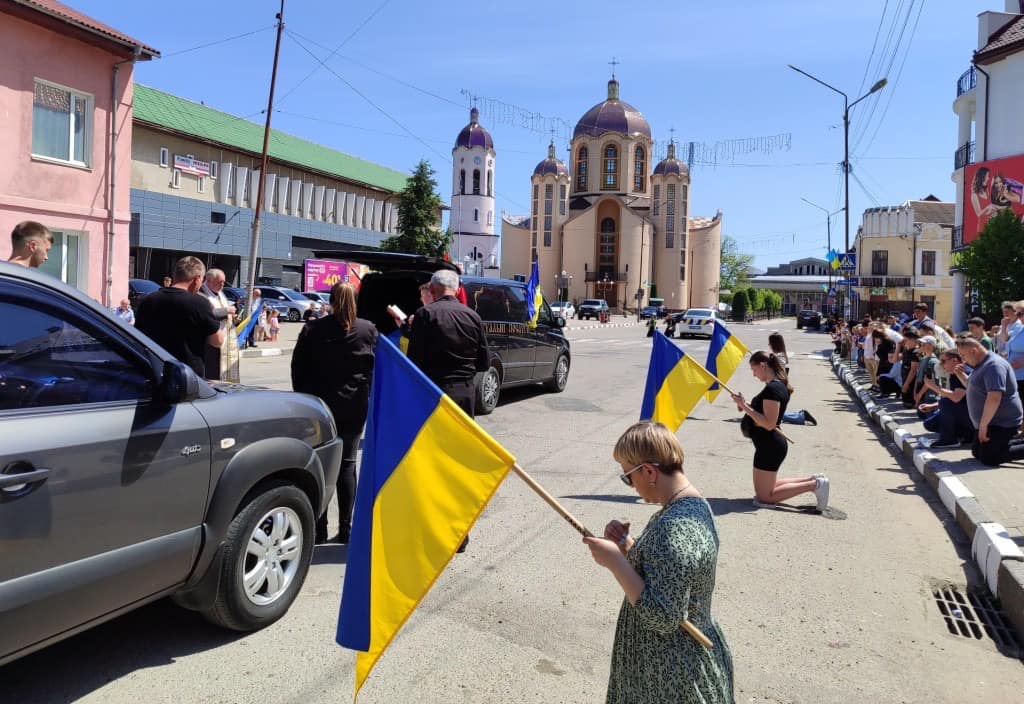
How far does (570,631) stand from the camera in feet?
15.0

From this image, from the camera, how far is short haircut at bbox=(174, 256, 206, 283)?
6273 mm

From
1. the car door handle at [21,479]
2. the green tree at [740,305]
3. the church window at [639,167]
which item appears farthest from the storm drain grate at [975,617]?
the church window at [639,167]

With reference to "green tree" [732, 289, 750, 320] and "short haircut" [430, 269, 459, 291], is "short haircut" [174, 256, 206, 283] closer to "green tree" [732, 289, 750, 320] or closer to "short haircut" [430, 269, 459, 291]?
"short haircut" [430, 269, 459, 291]

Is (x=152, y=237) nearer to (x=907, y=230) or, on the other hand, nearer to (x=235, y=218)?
(x=235, y=218)

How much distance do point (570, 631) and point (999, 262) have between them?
27351mm

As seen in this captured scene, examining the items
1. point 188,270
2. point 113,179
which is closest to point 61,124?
point 113,179

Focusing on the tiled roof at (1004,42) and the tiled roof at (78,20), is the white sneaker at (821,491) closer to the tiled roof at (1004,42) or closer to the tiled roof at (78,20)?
the tiled roof at (78,20)

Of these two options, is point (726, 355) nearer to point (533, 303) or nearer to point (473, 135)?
point (533, 303)

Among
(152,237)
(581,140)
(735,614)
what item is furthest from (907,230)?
(735,614)

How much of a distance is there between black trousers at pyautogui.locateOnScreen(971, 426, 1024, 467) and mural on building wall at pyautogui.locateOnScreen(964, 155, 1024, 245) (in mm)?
25879

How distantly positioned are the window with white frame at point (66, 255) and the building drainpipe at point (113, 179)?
2.14 feet

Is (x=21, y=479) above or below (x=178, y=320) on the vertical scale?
below

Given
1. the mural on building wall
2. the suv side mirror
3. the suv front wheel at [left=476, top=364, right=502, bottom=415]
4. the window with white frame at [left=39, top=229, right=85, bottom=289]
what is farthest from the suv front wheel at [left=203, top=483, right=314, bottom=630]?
the mural on building wall

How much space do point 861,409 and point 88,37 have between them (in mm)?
18426
